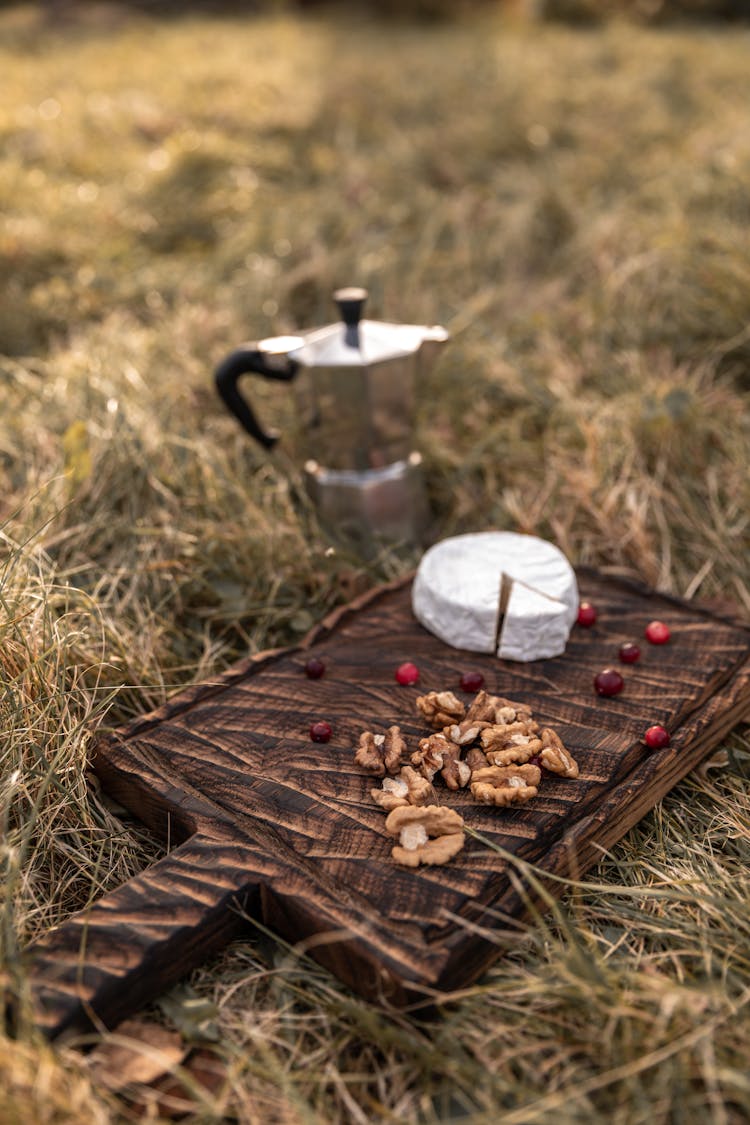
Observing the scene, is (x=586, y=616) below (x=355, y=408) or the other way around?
below

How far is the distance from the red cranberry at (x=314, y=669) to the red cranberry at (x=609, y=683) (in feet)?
1.64

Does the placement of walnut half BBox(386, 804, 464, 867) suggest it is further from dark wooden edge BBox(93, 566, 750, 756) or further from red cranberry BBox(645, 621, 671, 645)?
red cranberry BBox(645, 621, 671, 645)

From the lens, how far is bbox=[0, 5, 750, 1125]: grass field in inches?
47.9

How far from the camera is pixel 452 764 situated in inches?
59.8

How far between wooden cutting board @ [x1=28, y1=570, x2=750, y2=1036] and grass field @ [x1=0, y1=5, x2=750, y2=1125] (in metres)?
0.07

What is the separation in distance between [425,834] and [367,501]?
1073 millimetres

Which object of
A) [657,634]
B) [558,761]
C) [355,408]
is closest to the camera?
[558,761]

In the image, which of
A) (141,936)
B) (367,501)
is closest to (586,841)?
(141,936)

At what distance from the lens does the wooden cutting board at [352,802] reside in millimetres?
1270

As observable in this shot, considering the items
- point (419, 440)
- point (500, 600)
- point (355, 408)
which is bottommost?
point (419, 440)

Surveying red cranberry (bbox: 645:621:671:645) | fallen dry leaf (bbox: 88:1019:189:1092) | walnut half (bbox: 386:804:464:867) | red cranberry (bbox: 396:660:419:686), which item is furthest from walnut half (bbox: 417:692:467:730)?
fallen dry leaf (bbox: 88:1019:189:1092)

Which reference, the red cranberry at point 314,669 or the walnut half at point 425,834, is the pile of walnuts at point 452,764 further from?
the red cranberry at point 314,669

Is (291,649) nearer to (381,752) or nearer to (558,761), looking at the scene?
(381,752)

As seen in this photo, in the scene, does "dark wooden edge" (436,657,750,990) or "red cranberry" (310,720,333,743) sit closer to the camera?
"dark wooden edge" (436,657,750,990)
